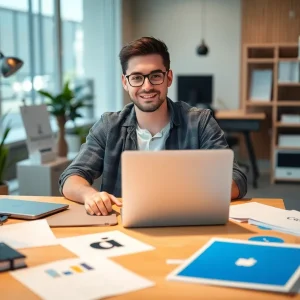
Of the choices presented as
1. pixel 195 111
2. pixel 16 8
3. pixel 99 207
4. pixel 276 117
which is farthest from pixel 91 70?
pixel 99 207

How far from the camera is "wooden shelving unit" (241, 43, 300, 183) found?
580 cm

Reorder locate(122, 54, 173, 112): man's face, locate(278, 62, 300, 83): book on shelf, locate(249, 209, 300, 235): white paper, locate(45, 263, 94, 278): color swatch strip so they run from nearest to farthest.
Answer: locate(45, 263, 94, 278): color swatch strip
locate(249, 209, 300, 235): white paper
locate(122, 54, 173, 112): man's face
locate(278, 62, 300, 83): book on shelf

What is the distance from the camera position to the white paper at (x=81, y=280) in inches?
43.4

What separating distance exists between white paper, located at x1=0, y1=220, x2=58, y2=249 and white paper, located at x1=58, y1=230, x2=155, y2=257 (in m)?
0.05

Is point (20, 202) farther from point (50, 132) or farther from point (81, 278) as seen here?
point (50, 132)

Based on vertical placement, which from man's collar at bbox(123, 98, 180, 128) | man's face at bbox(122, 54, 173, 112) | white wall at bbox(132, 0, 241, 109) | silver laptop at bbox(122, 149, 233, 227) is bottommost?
silver laptop at bbox(122, 149, 233, 227)

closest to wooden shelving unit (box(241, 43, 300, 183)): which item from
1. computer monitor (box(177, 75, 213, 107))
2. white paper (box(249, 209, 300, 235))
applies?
computer monitor (box(177, 75, 213, 107))

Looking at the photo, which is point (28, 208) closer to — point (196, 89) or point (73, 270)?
point (73, 270)

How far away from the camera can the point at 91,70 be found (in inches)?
263

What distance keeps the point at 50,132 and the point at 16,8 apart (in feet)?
5.07

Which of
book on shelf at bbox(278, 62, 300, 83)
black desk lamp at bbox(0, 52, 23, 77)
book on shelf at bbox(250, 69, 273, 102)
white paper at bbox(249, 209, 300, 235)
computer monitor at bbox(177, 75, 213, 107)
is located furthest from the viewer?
computer monitor at bbox(177, 75, 213, 107)

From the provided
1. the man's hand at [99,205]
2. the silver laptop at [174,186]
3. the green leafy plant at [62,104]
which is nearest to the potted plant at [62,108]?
the green leafy plant at [62,104]

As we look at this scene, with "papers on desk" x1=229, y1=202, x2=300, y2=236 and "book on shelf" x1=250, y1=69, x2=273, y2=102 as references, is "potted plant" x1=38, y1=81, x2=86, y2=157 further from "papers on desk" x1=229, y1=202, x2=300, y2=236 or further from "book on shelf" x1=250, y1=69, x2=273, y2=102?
"papers on desk" x1=229, y1=202, x2=300, y2=236

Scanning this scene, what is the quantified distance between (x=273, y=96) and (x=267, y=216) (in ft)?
14.6
